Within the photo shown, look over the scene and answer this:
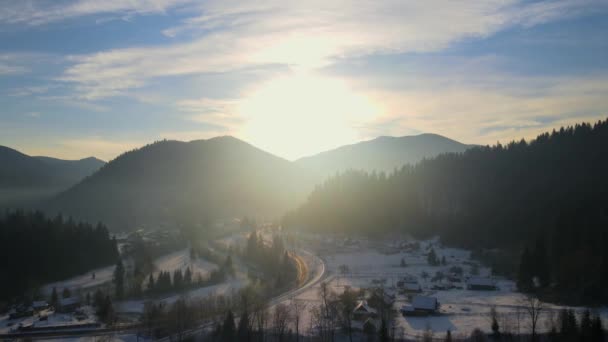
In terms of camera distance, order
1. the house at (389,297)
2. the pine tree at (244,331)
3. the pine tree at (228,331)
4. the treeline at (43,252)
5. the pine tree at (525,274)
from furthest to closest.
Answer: the treeline at (43,252) → the pine tree at (525,274) → the house at (389,297) → the pine tree at (228,331) → the pine tree at (244,331)

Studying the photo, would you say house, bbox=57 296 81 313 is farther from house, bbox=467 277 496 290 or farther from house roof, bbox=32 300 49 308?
house, bbox=467 277 496 290

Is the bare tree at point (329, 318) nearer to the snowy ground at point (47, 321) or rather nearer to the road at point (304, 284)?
the road at point (304, 284)

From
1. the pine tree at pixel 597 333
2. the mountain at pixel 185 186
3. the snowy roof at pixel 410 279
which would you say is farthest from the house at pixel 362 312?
the mountain at pixel 185 186

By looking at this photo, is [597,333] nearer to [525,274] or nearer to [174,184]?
[525,274]

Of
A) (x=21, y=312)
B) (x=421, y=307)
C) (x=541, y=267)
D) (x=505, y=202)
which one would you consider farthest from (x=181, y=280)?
(x=505, y=202)

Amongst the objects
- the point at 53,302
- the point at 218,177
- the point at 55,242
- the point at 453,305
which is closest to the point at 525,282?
the point at 453,305
